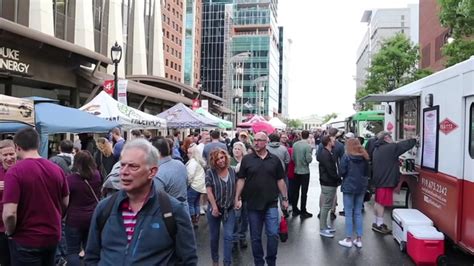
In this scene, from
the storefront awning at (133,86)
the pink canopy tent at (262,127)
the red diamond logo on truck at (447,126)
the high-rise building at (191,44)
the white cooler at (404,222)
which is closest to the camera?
the red diamond logo on truck at (447,126)

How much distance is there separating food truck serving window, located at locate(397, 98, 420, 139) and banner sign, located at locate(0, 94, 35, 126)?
7.03 m

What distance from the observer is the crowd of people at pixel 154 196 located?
266cm

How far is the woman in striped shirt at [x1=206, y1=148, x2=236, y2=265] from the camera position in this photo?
20.1 ft

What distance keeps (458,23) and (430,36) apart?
3683 cm

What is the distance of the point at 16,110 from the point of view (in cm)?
718

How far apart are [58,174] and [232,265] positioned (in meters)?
Result: 3.25

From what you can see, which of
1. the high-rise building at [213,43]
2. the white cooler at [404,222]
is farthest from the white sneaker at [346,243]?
the high-rise building at [213,43]

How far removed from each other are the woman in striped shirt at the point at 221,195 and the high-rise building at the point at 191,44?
311ft

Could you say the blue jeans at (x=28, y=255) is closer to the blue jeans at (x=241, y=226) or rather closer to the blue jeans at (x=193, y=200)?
the blue jeans at (x=241, y=226)

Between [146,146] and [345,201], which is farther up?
[146,146]

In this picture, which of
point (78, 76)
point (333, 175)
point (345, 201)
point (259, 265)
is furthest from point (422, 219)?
point (78, 76)

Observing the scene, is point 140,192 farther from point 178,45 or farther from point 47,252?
point 178,45

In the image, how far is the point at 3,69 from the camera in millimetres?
14320

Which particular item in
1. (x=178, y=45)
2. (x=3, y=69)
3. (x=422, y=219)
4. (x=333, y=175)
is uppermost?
(x=178, y=45)
